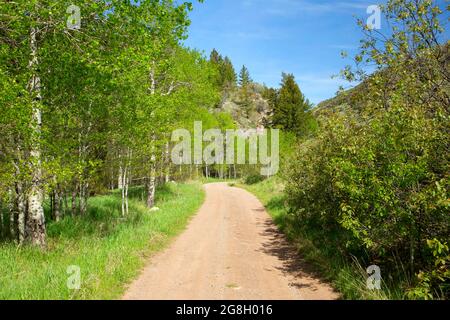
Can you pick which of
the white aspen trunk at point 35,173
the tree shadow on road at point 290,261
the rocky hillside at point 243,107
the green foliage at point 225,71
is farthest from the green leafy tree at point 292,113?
the white aspen trunk at point 35,173

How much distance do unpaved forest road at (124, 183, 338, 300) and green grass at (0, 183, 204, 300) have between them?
50 centimetres

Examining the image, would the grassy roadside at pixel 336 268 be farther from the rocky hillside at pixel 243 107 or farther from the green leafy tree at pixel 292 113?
the rocky hillside at pixel 243 107

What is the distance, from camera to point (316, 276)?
9289 millimetres

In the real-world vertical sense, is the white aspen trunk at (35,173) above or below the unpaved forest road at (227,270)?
above

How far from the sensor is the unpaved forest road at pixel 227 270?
309 inches

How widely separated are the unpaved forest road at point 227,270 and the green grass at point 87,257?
0.50 metres

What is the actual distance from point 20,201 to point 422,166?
1263cm

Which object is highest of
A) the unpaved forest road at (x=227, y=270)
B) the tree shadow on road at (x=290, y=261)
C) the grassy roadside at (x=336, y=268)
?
the grassy roadside at (x=336, y=268)

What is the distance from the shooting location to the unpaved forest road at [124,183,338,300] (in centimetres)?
785

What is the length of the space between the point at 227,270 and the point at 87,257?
12.6 feet

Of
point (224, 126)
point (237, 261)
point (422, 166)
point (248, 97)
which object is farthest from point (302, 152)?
point (248, 97)

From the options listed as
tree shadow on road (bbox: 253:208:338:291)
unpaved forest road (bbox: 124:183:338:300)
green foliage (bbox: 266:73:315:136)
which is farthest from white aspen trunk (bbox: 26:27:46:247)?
green foliage (bbox: 266:73:315:136)

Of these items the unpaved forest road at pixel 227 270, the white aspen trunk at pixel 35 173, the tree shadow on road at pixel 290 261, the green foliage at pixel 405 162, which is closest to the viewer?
the green foliage at pixel 405 162
